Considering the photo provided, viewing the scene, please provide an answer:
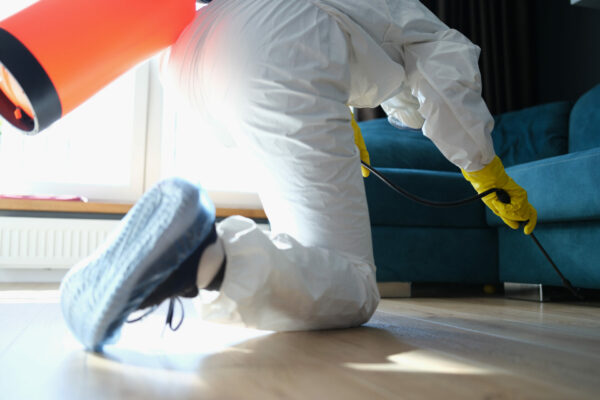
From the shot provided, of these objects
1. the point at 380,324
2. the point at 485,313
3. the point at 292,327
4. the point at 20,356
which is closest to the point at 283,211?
the point at 292,327

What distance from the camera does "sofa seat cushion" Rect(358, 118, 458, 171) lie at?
2188mm

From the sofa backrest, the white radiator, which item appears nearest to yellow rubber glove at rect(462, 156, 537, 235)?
the sofa backrest

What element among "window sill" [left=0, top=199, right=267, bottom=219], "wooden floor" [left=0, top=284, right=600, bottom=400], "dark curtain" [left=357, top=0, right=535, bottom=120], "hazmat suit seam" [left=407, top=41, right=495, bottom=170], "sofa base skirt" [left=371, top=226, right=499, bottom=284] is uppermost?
"dark curtain" [left=357, top=0, right=535, bottom=120]

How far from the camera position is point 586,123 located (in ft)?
7.24

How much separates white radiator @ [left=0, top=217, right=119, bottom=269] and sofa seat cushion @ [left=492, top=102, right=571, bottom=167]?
2.01 m

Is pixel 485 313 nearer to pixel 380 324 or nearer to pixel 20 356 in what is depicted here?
pixel 380 324

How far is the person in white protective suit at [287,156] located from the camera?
631mm

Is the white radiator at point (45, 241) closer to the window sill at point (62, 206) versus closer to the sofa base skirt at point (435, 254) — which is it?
the window sill at point (62, 206)

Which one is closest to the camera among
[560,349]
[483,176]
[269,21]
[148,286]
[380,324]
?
[148,286]

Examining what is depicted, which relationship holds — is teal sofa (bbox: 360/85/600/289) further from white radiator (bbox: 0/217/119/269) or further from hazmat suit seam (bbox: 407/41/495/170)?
white radiator (bbox: 0/217/119/269)

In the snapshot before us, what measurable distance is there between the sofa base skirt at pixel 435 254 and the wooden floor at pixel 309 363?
0.76 metres

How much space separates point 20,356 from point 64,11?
1.79 feet

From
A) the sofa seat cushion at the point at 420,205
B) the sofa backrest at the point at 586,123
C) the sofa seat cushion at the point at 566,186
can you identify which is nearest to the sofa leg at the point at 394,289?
the sofa seat cushion at the point at 420,205

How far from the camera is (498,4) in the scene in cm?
326
